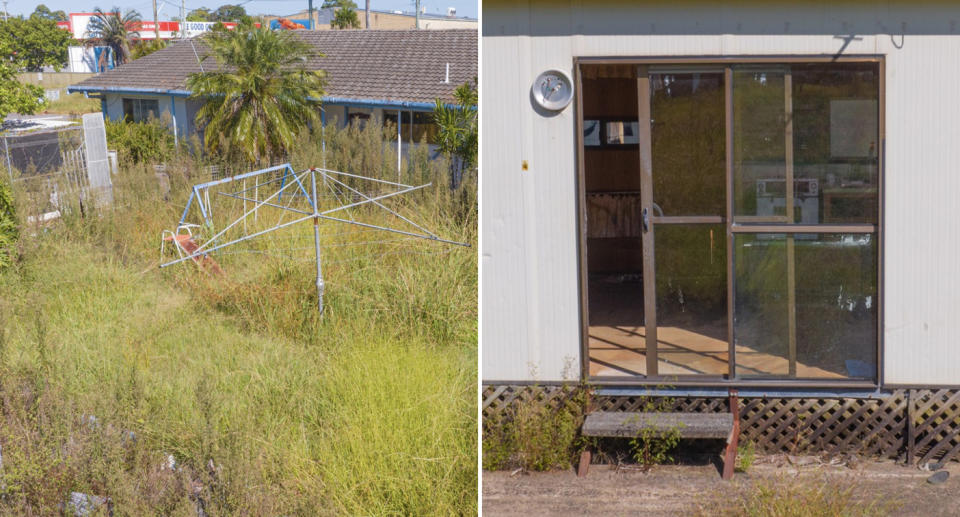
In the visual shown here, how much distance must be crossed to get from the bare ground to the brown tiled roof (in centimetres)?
1362

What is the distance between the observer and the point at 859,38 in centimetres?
574

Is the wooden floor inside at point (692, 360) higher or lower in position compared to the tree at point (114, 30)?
lower

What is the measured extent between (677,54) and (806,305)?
1.80 m

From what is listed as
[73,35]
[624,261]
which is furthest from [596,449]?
[73,35]

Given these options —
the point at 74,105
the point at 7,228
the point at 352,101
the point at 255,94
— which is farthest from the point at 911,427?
the point at 74,105

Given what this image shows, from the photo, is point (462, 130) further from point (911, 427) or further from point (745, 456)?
point (911, 427)

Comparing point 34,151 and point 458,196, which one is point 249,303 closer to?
point 458,196

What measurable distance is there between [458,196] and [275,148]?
22.4 ft

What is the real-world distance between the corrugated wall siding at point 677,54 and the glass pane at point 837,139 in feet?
0.35

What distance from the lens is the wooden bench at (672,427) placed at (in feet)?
18.9

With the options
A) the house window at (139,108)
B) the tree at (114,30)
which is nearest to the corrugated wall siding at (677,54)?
the house window at (139,108)

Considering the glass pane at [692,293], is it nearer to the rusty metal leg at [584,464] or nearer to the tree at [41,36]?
the rusty metal leg at [584,464]

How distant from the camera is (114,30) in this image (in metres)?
54.4

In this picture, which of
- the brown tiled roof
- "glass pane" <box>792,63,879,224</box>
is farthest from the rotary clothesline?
the brown tiled roof
